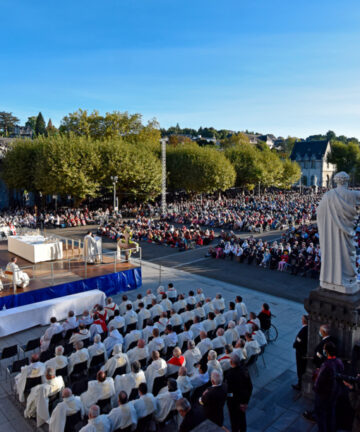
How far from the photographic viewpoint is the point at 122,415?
18.4 ft

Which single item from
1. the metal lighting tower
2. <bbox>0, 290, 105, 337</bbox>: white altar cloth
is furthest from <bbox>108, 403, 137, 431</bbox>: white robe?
the metal lighting tower

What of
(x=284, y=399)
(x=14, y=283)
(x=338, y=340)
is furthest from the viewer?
(x=14, y=283)

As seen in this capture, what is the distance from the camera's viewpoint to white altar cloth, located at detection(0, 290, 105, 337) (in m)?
10.7

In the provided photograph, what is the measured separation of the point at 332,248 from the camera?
640cm

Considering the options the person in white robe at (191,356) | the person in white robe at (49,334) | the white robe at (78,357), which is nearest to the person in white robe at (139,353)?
the person in white robe at (191,356)

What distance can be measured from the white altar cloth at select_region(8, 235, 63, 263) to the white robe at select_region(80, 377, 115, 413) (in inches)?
414

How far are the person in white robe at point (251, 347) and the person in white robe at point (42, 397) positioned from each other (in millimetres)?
3877

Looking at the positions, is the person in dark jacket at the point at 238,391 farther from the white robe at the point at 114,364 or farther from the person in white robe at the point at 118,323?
the person in white robe at the point at 118,323

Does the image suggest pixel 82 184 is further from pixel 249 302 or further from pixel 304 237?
pixel 249 302

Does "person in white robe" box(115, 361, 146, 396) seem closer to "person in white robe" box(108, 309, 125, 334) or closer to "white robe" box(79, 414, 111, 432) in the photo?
"white robe" box(79, 414, 111, 432)

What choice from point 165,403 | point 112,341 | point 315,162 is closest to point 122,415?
point 165,403

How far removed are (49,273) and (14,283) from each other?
2.28 m

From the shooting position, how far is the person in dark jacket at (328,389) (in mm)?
5340

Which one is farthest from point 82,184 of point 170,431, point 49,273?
point 170,431
